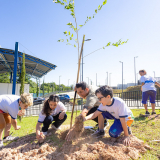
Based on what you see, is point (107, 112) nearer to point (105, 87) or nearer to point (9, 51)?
point (105, 87)

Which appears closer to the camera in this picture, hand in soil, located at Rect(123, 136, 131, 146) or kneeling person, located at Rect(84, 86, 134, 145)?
hand in soil, located at Rect(123, 136, 131, 146)

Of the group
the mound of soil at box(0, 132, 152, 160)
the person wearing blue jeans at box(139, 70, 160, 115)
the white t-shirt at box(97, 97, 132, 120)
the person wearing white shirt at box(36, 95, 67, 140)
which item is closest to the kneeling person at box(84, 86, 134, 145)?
the white t-shirt at box(97, 97, 132, 120)

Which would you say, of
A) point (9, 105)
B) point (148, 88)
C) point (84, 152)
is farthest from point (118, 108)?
point (148, 88)

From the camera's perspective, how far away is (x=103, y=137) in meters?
2.94

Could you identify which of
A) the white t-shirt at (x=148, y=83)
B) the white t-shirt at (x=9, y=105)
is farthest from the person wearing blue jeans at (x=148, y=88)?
the white t-shirt at (x=9, y=105)

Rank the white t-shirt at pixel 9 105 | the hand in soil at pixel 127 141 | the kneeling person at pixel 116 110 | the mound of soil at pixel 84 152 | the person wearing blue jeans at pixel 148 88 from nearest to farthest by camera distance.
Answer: the mound of soil at pixel 84 152
the hand in soil at pixel 127 141
the kneeling person at pixel 116 110
the white t-shirt at pixel 9 105
the person wearing blue jeans at pixel 148 88

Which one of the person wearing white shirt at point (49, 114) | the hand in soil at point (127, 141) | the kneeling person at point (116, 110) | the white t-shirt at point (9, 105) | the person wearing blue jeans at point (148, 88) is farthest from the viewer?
the person wearing blue jeans at point (148, 88)

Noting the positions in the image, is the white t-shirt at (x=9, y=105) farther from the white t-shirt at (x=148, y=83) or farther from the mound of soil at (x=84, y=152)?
the white t-shirt at (x=148, y=83)

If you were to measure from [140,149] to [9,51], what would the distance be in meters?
14.0

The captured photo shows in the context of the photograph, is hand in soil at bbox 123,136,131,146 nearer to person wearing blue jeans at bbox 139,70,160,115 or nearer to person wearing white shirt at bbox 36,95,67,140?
person wearing white shirt at bbox 36,95,67,140

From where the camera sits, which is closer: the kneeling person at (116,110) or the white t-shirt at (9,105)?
the kneeling person at (116,110)

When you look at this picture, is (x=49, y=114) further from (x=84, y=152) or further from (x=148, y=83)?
(x=148, y=83)

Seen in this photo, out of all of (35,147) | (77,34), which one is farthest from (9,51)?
(35,147)

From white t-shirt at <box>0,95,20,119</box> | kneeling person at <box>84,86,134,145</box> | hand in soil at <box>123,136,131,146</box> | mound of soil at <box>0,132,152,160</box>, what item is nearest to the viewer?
mound of soil at <box>0,132,152,160</box>
